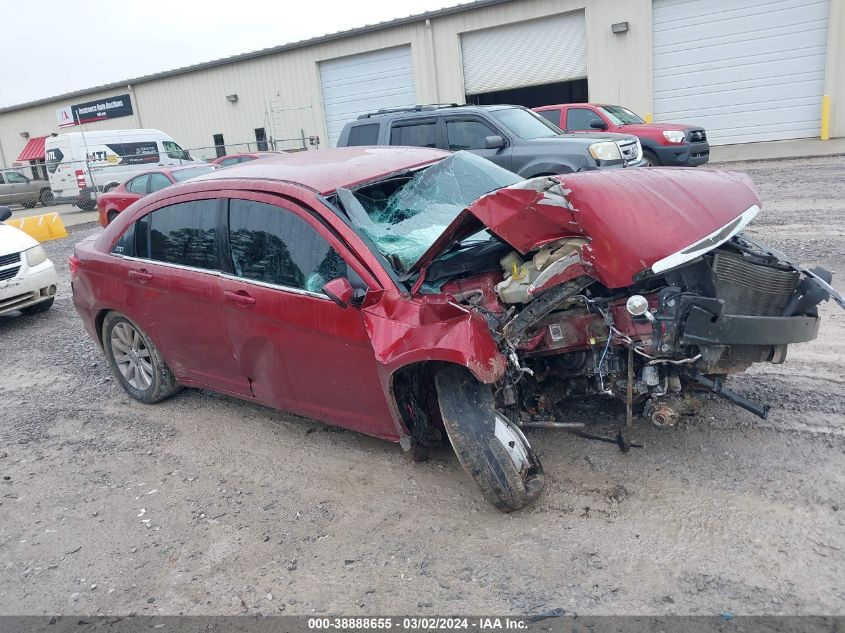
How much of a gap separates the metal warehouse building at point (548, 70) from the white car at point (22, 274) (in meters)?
18.2

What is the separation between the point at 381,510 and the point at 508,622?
107cm

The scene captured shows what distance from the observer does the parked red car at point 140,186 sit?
14109 millimetres

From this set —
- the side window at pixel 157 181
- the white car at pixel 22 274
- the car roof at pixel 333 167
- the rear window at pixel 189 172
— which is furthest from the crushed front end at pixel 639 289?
the side window at pixel 157 181

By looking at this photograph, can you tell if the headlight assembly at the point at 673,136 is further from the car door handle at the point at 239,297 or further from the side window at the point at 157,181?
the car door handle at the point at 239,297

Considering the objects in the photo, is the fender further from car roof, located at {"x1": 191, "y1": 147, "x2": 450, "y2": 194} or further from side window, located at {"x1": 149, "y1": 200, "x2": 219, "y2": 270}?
side window, located at {"x1": 149, "y1": 200, "x2": 219, "y2": 270}

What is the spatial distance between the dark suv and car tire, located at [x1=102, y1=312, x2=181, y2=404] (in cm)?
565

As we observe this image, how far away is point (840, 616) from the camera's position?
2.62 meters

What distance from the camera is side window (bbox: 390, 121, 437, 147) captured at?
1031 cm

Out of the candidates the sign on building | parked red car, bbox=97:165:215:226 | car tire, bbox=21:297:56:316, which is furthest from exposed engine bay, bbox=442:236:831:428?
the sign on building

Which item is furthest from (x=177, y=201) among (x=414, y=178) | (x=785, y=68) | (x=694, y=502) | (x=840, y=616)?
(x=785, y=68)

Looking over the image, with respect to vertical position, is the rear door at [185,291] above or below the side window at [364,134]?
below

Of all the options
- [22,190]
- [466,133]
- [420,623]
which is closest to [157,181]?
[466,133]

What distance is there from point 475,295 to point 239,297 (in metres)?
1.55

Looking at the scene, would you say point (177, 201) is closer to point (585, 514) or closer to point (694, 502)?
point (585, 514)
